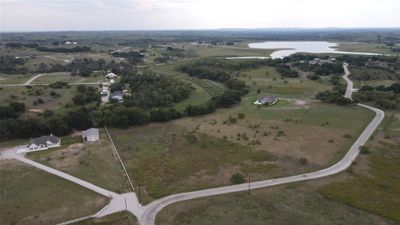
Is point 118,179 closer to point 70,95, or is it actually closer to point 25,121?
point 25,121

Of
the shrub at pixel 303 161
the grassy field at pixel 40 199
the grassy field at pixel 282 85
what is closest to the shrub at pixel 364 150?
the shrub at pixel 303 161

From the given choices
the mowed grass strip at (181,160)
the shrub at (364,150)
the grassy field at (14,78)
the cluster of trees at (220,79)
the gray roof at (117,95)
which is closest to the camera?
the mowed grass strip at (181,160)

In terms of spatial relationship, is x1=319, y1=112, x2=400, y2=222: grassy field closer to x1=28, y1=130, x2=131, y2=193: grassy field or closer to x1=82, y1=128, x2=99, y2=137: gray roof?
x1=28, y1=130, x2=131, y2=193: grassy field

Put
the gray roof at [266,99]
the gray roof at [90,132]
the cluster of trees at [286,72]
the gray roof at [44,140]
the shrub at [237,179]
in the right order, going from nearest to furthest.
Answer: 1. the shrub at [237,179]
2. the gray roof at [44,140]
3. the gray roof at [90,132]
4. the gray roof at [266,99]
5. the cluster of trees at [286,72]

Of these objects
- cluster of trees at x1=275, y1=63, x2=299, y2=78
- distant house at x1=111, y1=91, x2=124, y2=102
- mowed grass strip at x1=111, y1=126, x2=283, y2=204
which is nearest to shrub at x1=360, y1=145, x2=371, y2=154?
mowed grass strip at x1=111, y1=126, x2=283, y2=204

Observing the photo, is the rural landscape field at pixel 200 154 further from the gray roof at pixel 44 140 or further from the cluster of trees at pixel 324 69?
the cluster of trees at pixel 324 69

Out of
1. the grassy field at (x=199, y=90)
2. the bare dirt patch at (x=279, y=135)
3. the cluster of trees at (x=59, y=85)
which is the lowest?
the grassy field at (x=199, y=90)
